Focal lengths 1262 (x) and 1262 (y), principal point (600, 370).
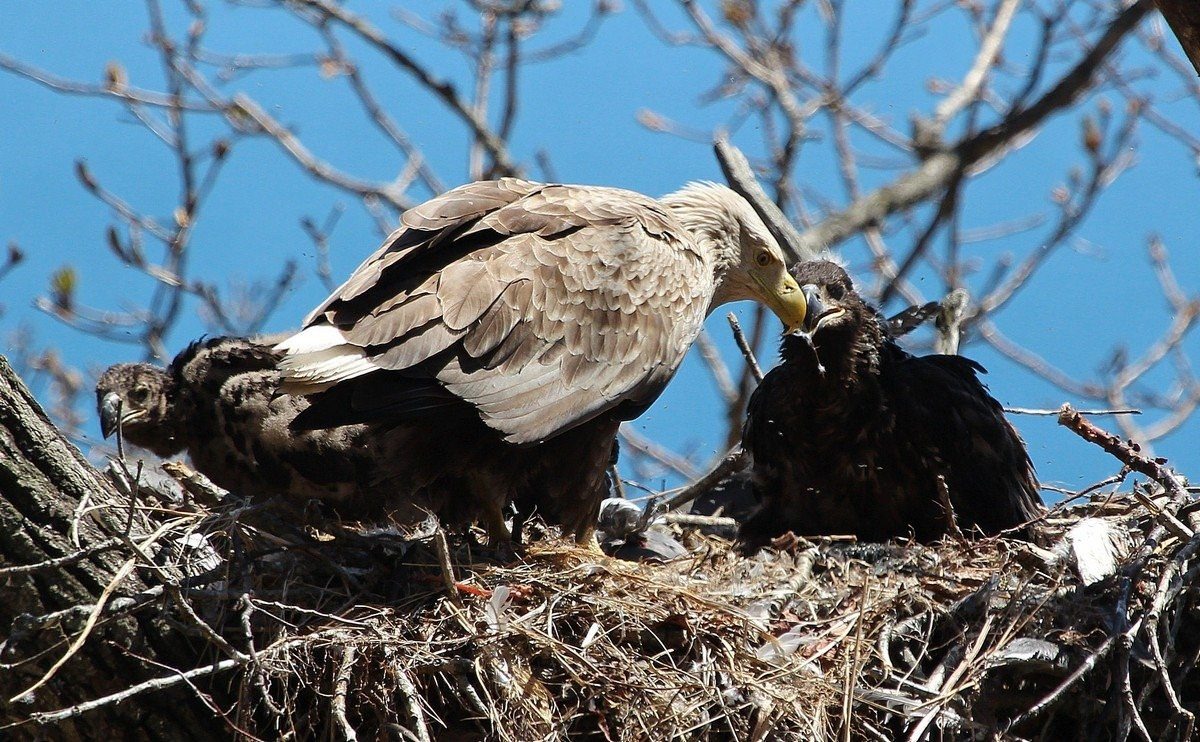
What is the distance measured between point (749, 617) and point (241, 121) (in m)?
6.21

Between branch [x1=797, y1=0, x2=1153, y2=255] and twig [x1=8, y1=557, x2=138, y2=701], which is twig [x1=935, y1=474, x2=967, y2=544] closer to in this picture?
branch [x1=797, y1=0, x2=1153, y2=255]

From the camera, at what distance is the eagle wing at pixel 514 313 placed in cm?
381

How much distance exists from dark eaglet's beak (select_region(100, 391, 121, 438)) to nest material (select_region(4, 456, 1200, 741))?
2.77ft

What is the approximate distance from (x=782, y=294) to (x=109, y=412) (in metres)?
2.80

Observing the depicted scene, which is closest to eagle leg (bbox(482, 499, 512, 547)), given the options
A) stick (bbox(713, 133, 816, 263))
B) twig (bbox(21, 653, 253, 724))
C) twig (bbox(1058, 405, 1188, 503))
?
twig (bbox(21, 653, 253, 724))

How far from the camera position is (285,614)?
353 centimetres

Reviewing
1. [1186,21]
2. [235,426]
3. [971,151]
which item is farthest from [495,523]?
[971,151]

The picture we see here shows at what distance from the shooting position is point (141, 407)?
507 cm

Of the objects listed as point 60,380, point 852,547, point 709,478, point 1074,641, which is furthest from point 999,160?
point 60,380

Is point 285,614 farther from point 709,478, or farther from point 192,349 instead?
point 709,478

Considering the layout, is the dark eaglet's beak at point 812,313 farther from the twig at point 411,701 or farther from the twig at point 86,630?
the twig at point 86,630

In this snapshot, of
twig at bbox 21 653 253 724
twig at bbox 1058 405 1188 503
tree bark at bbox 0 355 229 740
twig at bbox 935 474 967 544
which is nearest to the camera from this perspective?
twig at bbox 21 653 253 724

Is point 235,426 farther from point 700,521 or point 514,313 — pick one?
point 700,521

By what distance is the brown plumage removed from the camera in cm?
471
